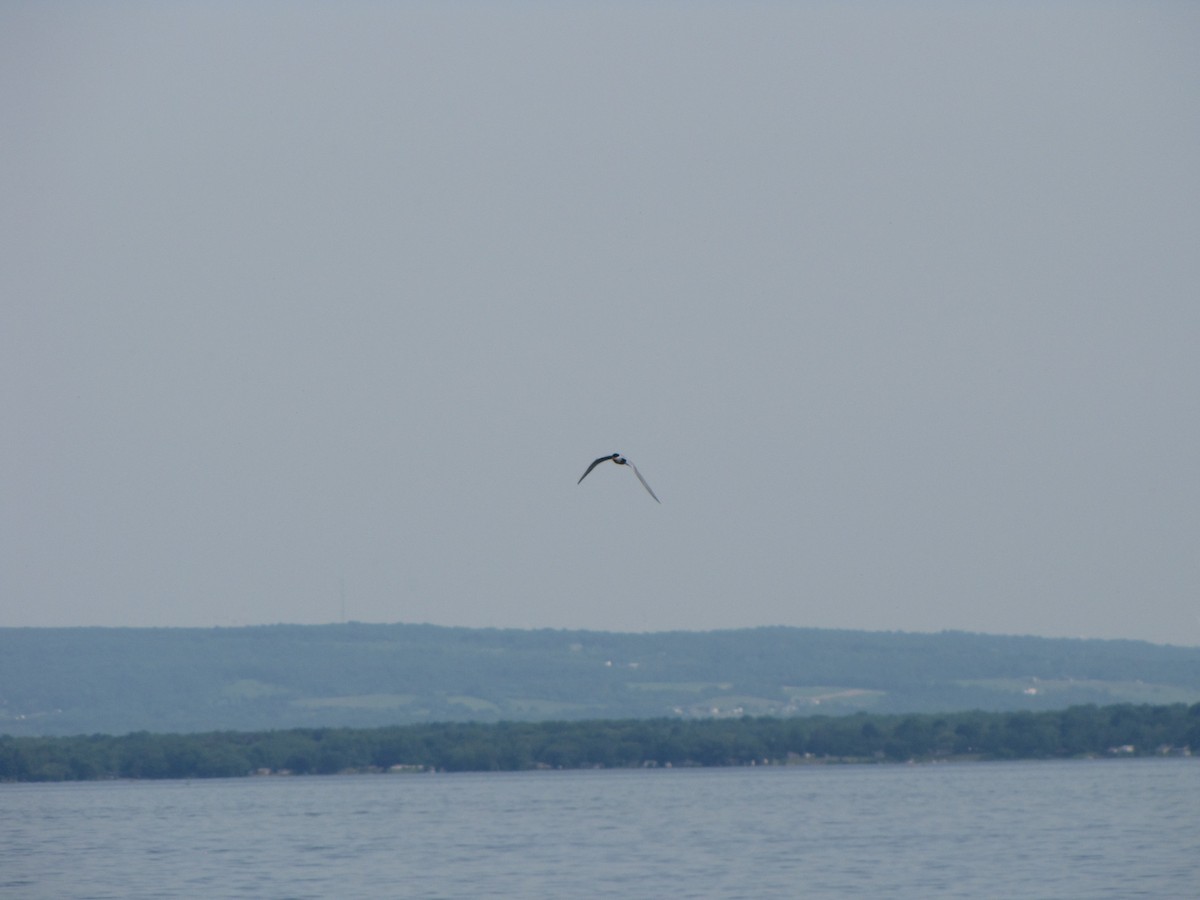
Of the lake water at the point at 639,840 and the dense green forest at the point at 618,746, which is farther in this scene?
the dense green forest at the point at 618,746

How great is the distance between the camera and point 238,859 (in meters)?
64.2

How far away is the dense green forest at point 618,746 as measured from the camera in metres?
128

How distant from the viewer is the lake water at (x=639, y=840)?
53.7 meters

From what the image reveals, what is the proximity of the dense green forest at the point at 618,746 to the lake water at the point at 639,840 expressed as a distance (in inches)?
671

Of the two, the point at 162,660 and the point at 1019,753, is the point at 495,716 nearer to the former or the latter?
the point at 162,660

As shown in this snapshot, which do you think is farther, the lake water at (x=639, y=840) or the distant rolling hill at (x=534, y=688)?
the distant rolling hill at (x=534, y=688)

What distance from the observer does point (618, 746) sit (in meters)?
131

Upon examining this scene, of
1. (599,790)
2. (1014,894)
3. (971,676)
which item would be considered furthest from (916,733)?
(1014,894)

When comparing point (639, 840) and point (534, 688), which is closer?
point (639, 840)

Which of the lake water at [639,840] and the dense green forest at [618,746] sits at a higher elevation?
the dense green forest at [618,746]

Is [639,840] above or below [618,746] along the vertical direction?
below

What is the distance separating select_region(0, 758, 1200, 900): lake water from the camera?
53.7 m

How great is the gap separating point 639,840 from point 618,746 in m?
63.4

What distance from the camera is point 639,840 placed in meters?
68.2
